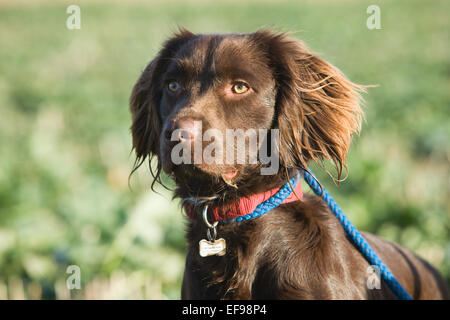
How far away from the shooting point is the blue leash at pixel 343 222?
8.87 feet

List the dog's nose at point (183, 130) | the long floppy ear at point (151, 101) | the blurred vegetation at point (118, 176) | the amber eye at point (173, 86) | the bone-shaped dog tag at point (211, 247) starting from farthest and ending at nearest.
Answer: the blurred vegetation at point (118, 176) < the long floppy ear at point (151, 101) < the amber eye at point (173, 86) < the bone-shaped dog tag at point (211, 247) < the dog's nose at point (183, 130)

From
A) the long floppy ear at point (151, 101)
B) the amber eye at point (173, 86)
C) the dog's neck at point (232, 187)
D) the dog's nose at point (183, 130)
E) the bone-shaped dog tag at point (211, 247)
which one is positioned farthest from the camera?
the long floppy ear at point (151, 101)

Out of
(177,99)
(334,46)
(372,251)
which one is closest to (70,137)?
(177,99)

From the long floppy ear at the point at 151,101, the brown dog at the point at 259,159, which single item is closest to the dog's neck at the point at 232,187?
the brown dog at the point at 259,159

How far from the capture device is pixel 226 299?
264 centimetres

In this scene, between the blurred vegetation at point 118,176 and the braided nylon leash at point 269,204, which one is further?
the blurred vegetation at point 118,176

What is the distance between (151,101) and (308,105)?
3.22 ft

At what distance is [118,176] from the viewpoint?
21.8 ft

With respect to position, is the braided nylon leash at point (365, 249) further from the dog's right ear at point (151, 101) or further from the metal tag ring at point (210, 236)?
the dog's right ear at point (151, 101)

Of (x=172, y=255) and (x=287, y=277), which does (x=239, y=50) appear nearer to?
(x=287, y=277)

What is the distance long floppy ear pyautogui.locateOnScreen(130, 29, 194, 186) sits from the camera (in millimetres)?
3201

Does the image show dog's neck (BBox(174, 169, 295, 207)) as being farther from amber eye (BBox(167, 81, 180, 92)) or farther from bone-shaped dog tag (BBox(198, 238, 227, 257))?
amber eye (BBox(167, 81, 180, 92))
